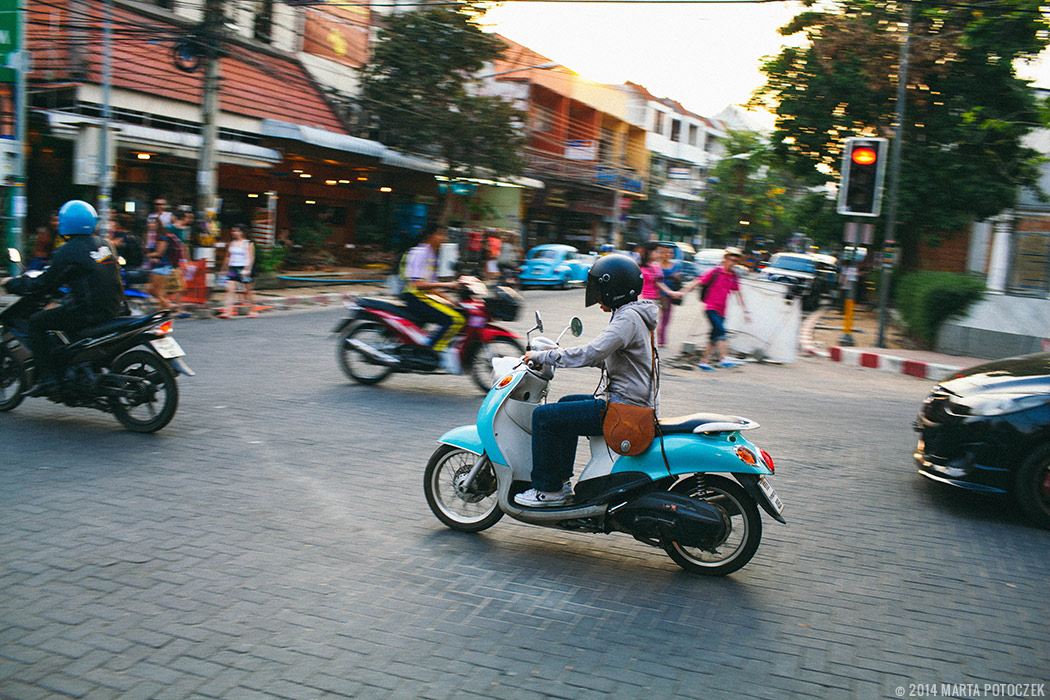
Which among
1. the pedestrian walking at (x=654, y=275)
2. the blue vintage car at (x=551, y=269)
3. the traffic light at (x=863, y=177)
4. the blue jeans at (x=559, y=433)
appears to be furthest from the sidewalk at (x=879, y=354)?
the blue vintage car at (x=551, y=269)

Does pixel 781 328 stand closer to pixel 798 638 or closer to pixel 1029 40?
pixel 798 638

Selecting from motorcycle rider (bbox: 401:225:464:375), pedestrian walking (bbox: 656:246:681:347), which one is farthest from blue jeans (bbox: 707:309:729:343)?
motorcycle rider (bbox: 401:225:464:375)

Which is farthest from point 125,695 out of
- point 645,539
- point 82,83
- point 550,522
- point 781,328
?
point 82,83

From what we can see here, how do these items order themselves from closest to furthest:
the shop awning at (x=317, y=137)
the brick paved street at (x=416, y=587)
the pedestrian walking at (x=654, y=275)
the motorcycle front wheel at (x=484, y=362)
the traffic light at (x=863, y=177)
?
the brick paved street at (x=416, y=587) → the motorcycle front wheel at (x=484, y=362) → the pedestrian walking at (x=654, y=275) → the traffic light at (x=863, y=177) → the shop awning at (x=317, y=137)

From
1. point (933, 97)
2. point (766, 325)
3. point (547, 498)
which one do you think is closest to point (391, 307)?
point (547, 498)

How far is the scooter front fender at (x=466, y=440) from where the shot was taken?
5062 mm

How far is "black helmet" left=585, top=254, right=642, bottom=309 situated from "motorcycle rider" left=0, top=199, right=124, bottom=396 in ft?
14.9

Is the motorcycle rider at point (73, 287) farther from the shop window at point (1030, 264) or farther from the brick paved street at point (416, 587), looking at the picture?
the shop window at point (1030, 264)

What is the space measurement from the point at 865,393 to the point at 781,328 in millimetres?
2582

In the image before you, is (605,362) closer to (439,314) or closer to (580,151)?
(439,314)

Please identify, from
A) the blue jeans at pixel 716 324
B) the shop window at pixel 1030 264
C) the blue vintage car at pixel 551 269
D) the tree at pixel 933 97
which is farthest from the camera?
the blue vintage car at pixel 551 269

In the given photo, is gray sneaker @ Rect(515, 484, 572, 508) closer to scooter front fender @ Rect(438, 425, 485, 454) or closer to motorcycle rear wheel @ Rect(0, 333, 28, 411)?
scooter front fender @ Rect(438, 425, 485, 454)

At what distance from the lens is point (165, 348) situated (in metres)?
7.21

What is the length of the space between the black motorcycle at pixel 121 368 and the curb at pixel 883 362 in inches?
421
